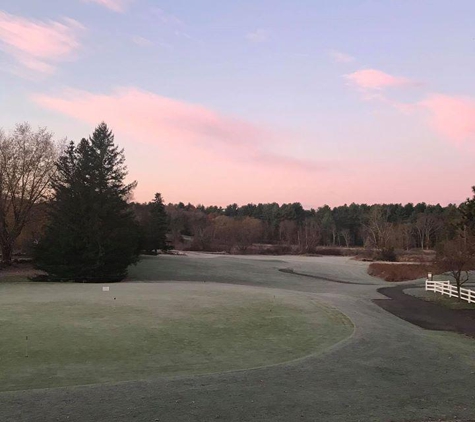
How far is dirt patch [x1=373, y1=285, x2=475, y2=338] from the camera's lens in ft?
57.7

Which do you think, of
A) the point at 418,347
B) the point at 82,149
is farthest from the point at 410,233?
the point at 418,347

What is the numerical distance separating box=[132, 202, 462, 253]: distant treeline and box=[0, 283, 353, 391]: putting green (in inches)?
2580

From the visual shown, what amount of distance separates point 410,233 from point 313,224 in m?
25.5

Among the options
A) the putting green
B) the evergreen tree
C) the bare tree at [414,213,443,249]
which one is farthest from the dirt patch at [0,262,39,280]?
the bare tree at [414,213,443,249]

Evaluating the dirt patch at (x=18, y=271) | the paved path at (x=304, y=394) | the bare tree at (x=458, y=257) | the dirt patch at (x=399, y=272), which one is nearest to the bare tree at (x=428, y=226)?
the dirt patch at (x=399, y=272)

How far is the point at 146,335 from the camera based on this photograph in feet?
42.9

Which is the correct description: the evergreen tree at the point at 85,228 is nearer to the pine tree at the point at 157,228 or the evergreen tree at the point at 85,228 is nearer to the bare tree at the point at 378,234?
the pine tree at the point at 157,228

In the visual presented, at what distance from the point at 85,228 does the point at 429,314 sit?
24350 mm

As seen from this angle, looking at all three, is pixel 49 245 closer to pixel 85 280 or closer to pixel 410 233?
pixel 85 280

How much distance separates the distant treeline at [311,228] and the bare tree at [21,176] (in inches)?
1744

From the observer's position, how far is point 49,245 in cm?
3291

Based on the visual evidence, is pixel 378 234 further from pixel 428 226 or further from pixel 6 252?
pixel 6 252

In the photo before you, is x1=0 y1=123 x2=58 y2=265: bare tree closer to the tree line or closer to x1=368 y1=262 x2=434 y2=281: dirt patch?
the tree line

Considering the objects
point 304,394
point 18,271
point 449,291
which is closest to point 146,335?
point 304,394
